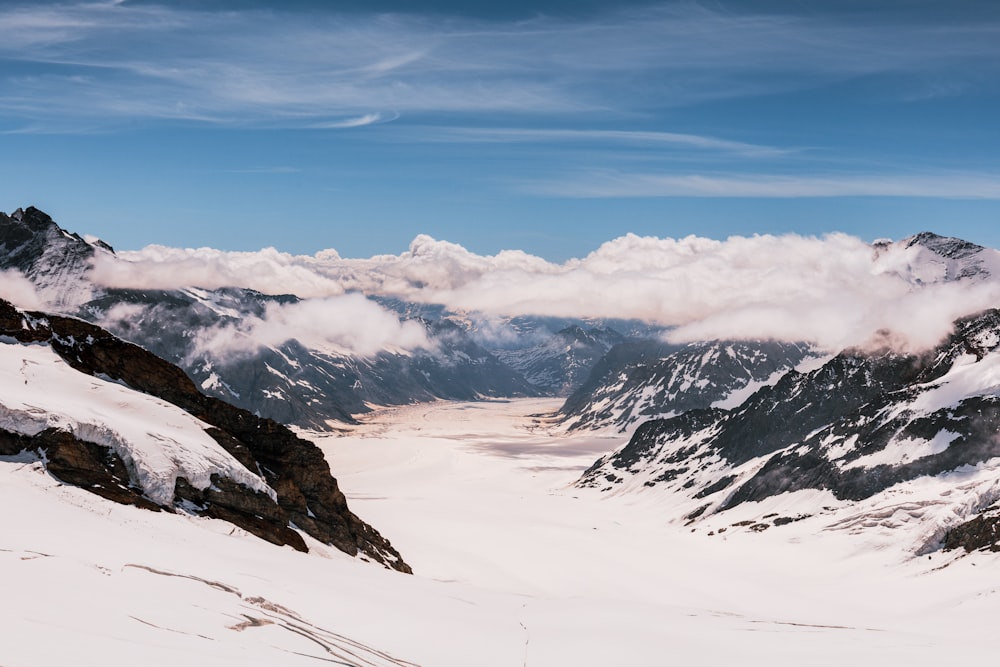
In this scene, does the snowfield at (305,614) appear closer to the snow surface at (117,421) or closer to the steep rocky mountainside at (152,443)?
the steep rocky mountainside at (152,443)

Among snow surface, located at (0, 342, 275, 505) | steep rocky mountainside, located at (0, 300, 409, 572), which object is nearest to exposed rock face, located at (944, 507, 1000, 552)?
steep rocky mountainside, located at (0, 300, 409, 572)

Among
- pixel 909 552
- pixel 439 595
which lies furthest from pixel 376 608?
pixel 909 552

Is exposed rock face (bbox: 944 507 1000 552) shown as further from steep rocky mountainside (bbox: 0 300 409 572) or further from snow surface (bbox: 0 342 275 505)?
snow surface (bbox: 0 342 275 505)

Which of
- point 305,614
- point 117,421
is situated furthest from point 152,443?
point 305,614

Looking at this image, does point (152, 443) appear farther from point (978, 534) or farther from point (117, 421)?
point (978, 534)

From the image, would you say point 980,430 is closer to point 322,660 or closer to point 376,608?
point 376,608

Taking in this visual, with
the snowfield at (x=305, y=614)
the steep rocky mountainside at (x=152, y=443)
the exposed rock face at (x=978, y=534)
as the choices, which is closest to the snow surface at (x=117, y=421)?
the steep rocky mountainside at (x=152, y=443)
